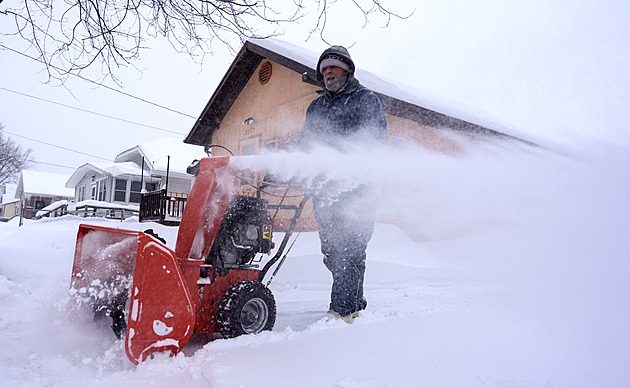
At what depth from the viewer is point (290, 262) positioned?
6.16 m

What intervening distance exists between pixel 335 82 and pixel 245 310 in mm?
1916

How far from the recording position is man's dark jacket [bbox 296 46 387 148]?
3.12m

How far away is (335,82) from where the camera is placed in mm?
3311

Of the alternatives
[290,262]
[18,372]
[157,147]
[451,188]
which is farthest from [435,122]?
[157,147]

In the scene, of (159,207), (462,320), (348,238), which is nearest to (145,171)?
(159,207)

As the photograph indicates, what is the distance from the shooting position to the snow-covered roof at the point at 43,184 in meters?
36.8

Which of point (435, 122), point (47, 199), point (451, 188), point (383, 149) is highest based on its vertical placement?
point (435, 122)

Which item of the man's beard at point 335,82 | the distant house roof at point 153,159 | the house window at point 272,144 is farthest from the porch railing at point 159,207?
the man's beard at point 335,82

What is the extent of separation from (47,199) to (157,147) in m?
24.9

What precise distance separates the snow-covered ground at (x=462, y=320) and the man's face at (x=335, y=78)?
73 cm

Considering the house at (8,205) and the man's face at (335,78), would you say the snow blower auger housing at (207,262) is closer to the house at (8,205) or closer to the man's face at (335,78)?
the man's face at (335,78)

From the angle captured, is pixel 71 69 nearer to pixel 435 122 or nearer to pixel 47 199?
pixel 435 122

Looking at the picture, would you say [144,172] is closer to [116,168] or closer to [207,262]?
[116,168]

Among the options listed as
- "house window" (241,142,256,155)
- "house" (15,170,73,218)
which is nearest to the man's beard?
"house window" (241,142,256,155)
